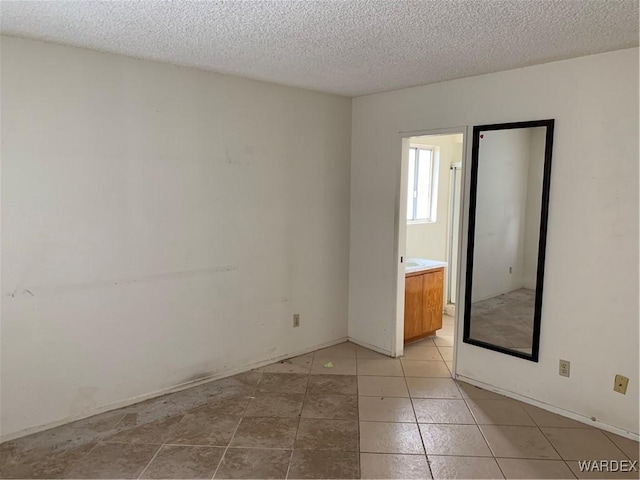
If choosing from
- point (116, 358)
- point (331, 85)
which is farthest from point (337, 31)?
point (116, 358)

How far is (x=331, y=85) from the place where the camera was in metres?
3.68

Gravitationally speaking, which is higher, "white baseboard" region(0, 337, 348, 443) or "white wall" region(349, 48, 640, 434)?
"white wall" region(349, 48, 640, 434)

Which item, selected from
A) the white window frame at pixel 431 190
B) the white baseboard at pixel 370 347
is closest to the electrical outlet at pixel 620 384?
the white baseboard at pixel 370 347

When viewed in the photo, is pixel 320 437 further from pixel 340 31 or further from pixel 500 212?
pixel 340 31

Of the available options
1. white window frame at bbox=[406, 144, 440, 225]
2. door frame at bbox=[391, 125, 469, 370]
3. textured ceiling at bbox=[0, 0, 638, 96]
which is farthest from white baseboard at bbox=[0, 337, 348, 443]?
textured ceiling at bbox=[0, 0, 638, 96]

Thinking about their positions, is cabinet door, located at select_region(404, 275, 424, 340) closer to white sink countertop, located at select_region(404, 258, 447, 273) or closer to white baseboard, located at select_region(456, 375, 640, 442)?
white sink countertop, located at select_region(404, 258, 447, 273)

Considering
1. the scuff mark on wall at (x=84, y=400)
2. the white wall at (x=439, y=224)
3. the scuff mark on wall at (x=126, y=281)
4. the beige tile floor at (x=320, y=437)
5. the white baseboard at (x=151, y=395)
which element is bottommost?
the beige tile floor at (x=320, y=437)

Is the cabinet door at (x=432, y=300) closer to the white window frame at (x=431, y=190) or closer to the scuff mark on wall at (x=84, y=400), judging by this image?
the white window frame at (x=431, y=190)

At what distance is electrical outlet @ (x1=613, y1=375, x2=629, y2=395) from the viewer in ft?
8.96

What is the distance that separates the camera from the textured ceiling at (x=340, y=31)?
205 cm

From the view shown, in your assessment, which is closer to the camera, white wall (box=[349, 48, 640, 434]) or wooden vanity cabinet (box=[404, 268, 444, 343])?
white wall (box=[349, 48, 640, 434])

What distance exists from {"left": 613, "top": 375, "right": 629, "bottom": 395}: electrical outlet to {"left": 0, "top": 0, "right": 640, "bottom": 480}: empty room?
0.01 m

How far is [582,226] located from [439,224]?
259 cm

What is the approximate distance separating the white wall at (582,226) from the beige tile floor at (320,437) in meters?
0.23
